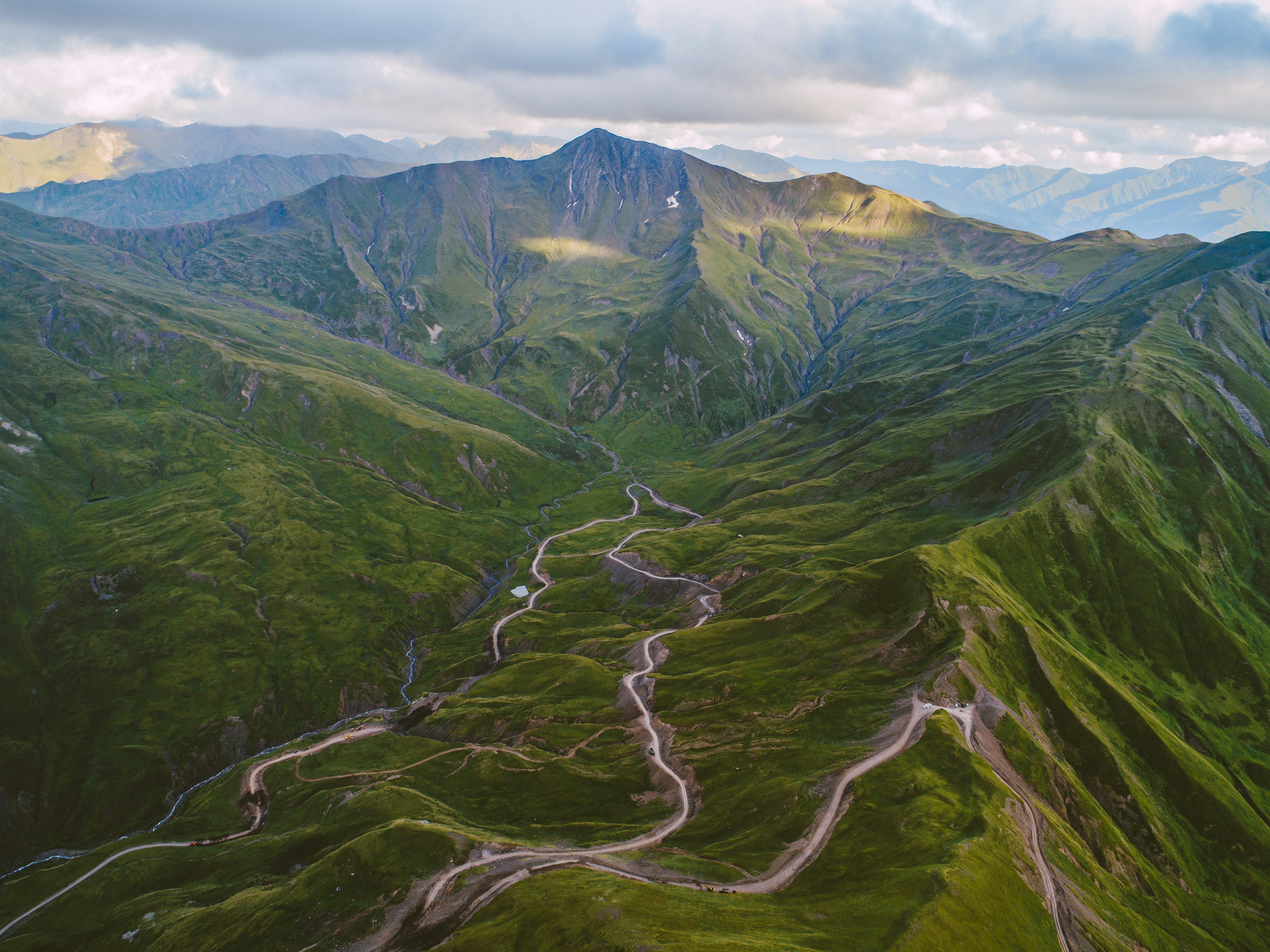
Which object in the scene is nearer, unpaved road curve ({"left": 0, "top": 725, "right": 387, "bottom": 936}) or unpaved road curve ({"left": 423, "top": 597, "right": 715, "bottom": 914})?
unpaved road curve ({"left": 423, "top": 597, "right": 715, "bottom": 914})

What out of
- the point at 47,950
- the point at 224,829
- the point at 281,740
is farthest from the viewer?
the point at 281,740

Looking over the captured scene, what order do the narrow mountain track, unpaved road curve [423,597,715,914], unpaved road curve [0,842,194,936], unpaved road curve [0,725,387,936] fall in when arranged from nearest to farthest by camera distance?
the narrow mountain track → unpaved road curve [423,597,715,914] → unpaved road curve [0,842,194,936] → unpaved road curve [0,725,387,936]

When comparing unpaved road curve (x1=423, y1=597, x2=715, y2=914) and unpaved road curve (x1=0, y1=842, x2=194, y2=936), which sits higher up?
unpaved road curve (x1=423, y1=597, x2=715, y2=914)

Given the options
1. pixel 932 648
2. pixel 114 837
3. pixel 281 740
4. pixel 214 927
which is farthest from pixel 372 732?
pixel 932 648

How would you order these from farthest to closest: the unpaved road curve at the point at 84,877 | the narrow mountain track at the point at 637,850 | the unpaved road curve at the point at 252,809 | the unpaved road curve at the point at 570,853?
the unpaved road curve at the point at 252,809 < the unpaved road curve at the point at 84,877 < the unpaved road curve at the point at 570,853 < the narrow mountain track at the point at 637,850

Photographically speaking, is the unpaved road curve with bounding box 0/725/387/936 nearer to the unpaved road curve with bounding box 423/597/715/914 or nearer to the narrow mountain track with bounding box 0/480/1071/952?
the narrow mountain track with bounding box 0/480/1071/952

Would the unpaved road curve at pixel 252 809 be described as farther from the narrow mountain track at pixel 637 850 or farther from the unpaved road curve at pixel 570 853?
the unpaved road curve at pixel 570 853

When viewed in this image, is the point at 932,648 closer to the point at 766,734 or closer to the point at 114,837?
the point at 766,734

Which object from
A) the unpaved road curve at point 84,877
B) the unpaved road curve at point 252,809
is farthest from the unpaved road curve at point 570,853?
the unpaved road curve at point 84,877

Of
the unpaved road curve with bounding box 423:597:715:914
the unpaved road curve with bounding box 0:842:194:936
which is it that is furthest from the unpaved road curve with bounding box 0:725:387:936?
the unpaved road curve with bounding box 423:597:715:914

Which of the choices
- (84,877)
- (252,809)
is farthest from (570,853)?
(84,877)

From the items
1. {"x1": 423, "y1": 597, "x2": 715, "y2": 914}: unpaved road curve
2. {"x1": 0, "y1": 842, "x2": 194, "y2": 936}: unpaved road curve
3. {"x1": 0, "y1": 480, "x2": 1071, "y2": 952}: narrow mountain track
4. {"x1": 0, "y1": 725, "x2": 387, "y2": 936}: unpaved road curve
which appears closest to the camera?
{"x1": 0, "y1": 480, "x2": 1071, "y2": 952}: narrow mountain track
